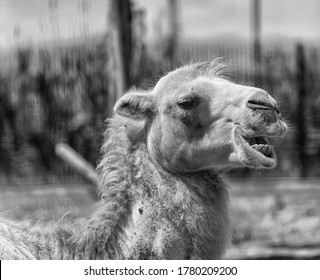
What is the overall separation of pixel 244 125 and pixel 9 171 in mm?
5319

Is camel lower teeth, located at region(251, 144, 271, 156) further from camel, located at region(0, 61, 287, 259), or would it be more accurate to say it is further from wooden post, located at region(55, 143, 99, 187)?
wooden post, located at region(55, 143, 99, 187)

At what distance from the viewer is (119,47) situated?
6.54 meters

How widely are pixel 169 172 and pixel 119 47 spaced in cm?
301

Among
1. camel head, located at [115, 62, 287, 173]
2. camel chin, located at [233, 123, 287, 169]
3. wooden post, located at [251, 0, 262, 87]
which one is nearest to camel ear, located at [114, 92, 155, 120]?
camel head, located at [115, 62, 287, 173]

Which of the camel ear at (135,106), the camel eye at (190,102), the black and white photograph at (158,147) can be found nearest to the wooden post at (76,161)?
the black and white photograph at (158,147)

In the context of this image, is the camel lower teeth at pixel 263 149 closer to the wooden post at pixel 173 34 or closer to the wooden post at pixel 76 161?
the wooden post at pixel 76 161

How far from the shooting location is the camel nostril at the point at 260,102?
349 cm

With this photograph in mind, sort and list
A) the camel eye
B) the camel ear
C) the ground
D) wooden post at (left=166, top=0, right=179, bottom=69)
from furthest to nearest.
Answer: wooden post at (left=166, top=0, right=179, bottom=69) → the ground → the camel ear → the camel eye

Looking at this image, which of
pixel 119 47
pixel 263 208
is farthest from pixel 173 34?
pixel 263 208

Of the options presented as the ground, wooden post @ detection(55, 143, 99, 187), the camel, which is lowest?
the ground

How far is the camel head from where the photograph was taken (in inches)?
138

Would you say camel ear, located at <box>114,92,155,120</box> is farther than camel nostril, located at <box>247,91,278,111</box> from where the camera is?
Yes

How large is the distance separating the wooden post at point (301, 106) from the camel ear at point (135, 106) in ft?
16.9

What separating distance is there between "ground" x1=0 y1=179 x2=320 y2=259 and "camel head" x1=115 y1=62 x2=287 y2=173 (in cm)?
313
